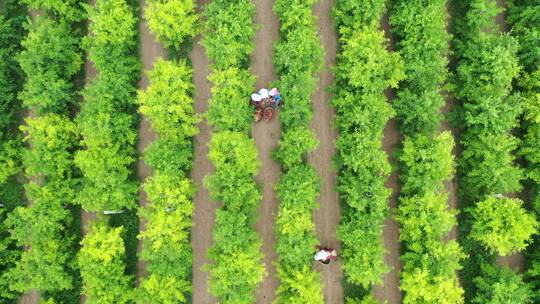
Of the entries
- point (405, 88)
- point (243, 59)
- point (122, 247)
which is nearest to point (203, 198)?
point (122, 247)

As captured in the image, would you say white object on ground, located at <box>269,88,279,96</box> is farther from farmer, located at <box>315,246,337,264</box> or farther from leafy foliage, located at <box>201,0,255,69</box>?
farmer, located at <box>315,246,337,264</box>

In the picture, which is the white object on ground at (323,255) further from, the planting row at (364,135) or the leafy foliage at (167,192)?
the leafy foliage at (167,192)

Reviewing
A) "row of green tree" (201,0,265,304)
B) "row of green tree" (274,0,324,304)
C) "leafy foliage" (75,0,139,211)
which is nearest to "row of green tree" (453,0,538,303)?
"row of green tree" (274,0,324,304)

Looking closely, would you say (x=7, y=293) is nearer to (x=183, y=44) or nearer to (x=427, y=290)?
(x=183, y=44)

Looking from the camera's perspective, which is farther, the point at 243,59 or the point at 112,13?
the point at 243,59

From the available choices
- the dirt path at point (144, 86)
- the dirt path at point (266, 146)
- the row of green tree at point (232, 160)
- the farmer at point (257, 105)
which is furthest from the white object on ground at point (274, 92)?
the dirt path at point (144, 86)

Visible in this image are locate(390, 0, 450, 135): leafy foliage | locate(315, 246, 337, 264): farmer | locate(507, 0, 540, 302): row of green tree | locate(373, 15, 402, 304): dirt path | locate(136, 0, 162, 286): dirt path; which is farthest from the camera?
locate(136, 0, 162, 286): dirt path
